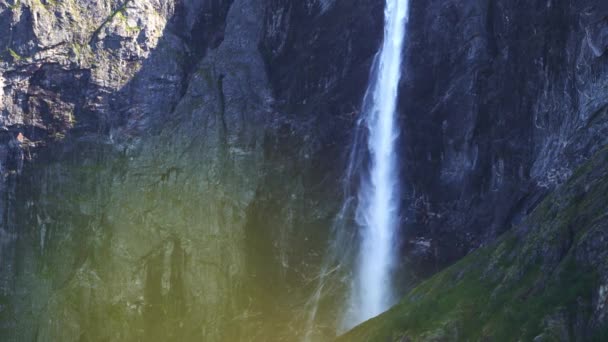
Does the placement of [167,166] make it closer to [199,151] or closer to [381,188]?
[199,151]

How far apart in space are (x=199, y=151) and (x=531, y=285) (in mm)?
43789

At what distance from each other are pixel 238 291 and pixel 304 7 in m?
30.3

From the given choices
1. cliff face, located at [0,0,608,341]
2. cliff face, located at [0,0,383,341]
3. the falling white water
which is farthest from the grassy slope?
cliff face, located at [0,0,383,341]

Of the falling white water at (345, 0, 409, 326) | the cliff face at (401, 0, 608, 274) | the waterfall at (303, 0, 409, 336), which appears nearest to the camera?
the cliff face at (401, 0, 608, 274)

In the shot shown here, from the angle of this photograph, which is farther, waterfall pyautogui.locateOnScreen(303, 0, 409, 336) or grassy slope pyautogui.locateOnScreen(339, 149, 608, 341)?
waterfall pyautogui.locateOnScreen(303, 0, 409, 336)

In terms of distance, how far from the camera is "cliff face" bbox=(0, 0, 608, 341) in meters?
80.0

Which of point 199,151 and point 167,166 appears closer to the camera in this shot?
point 167,166

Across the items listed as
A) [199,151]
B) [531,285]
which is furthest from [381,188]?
[531,285]

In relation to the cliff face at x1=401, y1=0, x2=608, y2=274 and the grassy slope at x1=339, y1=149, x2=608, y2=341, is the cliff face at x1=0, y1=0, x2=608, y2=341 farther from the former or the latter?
the grassy slope at x1=339, y1=149, x2=608, y2=341

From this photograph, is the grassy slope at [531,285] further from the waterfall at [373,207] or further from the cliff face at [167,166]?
the cliff face at [167,166]

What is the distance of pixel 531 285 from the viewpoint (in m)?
54.5

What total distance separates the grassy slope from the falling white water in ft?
40.8

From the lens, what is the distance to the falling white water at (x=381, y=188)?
79.9m

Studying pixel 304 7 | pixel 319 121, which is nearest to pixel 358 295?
pixel 319 121
